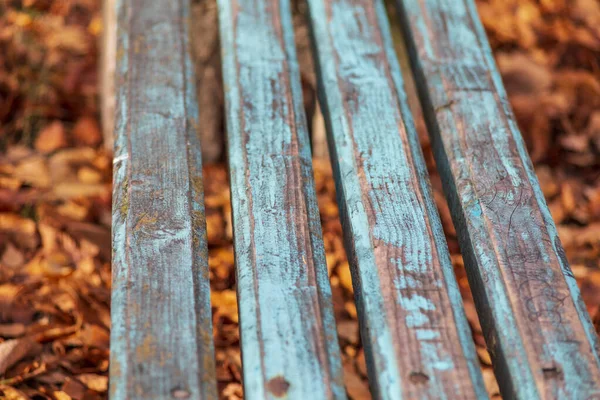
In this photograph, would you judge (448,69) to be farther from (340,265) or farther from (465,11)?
(340,265)

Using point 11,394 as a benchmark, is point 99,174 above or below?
above

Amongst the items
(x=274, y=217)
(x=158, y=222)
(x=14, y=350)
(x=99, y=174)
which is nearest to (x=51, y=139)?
(x=99, y=174)

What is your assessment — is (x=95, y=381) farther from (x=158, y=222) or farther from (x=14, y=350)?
(x=158, y=222)

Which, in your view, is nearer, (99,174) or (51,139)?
(99,174)

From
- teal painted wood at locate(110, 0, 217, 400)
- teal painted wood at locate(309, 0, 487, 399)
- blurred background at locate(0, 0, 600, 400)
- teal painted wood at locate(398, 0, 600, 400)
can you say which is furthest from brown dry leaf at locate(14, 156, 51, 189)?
teal painted wood at locate(398, 0, 600, 400)

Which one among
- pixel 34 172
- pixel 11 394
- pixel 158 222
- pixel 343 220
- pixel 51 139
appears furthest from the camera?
pixel 51 139

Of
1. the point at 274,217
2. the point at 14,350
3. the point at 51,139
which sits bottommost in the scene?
the point at 14,350

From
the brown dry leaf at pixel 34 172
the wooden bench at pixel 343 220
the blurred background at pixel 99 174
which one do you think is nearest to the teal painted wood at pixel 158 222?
the wooden bench at pixel 343 220

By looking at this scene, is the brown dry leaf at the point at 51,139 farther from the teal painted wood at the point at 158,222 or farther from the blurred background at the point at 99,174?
the teal painted wood at the point at 158,222
